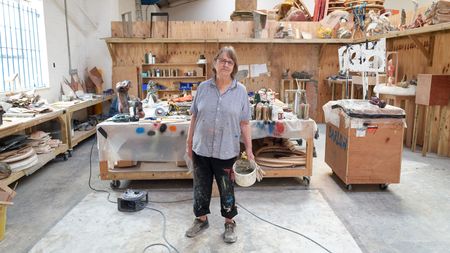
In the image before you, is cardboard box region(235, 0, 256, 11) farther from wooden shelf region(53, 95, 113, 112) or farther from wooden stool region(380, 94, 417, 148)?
wooden stool region(380, 94, 417, 148)

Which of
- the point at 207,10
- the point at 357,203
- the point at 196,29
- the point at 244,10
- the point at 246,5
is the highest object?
the point at 207,10

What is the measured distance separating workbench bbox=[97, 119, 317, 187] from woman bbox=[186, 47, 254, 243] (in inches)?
36.4

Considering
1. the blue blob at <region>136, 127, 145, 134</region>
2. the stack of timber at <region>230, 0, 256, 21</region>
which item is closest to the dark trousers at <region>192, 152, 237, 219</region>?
the blue blob at <region>136, 127, 145, 134</region>

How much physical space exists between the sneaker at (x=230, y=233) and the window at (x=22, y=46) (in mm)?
3570

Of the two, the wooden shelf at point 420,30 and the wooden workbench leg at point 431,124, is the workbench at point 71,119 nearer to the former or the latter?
the wooden shelf at point 420,30

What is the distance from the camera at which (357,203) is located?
3256 mm

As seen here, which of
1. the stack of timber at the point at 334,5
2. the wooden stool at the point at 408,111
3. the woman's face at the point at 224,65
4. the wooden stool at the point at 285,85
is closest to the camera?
the woman's face at the point at 224,65

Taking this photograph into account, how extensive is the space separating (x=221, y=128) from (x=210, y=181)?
45cm

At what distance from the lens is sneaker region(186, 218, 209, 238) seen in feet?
8.59

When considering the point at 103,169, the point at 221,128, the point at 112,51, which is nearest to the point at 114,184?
the point at 103,169

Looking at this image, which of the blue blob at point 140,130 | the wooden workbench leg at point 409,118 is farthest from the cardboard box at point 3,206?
the wooden workbench leg at point 409,118

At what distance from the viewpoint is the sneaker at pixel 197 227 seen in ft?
8.59

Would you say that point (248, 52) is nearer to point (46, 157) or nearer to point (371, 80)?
point (371, 80)

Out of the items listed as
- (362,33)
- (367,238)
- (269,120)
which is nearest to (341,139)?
(269,120)
